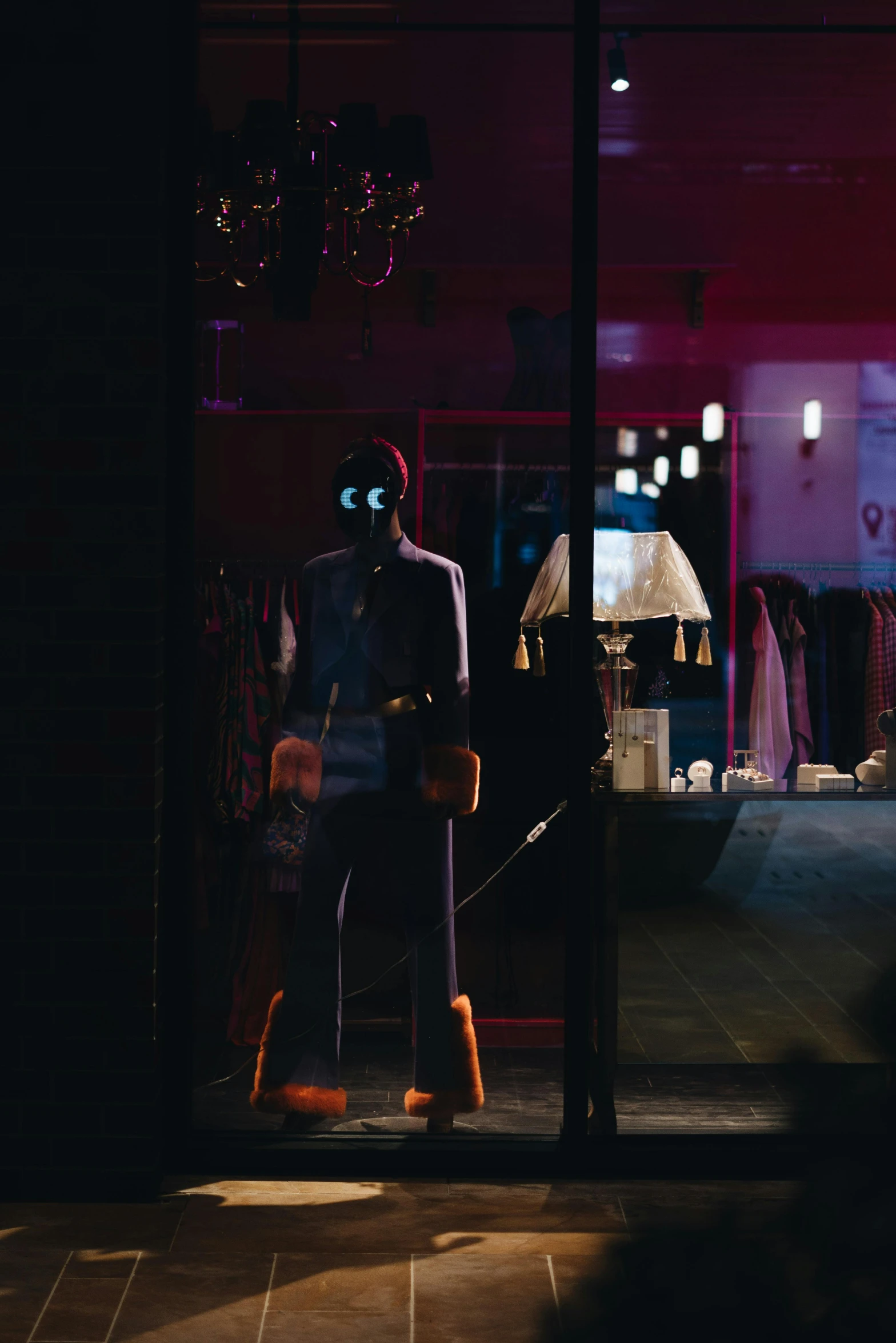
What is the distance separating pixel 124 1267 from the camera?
2525 mm

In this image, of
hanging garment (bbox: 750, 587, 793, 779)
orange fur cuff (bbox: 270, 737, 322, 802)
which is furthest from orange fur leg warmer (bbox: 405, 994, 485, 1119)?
hanging garment (bbox: 750, 587, 793, 779)

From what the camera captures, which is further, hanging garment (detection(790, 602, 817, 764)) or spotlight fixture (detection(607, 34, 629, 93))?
hanging garment (detection(790, 602, 817, 764))

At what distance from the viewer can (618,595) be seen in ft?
10.4

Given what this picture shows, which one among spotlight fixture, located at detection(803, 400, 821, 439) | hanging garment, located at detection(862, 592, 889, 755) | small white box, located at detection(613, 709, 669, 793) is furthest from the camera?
spotlight fixture, located at detection(803, 400, 821, 439)

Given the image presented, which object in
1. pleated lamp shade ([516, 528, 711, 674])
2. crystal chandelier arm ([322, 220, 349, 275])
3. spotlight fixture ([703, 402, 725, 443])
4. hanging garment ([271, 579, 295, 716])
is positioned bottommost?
hanging garment ([271, 579, 295, 716])

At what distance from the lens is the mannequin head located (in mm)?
3047

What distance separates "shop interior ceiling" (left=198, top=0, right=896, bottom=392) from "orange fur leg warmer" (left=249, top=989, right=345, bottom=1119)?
1.83 m

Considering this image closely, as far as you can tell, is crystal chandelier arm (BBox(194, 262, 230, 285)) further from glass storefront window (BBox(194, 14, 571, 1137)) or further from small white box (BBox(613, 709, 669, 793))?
A: small white box (BBox(613, 709, 669, 793))

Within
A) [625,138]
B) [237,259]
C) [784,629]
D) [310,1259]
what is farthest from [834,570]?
[310,1259]

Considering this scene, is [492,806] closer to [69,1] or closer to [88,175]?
[88,175]

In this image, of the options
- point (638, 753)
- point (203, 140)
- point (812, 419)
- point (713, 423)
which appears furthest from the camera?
point (812, 419)

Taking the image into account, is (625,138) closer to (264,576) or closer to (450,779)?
(264,576)

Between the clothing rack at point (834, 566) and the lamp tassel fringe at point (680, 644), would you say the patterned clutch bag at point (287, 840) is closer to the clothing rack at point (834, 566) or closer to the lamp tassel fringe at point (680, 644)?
the lamp tassel fringe at point (680, 644)

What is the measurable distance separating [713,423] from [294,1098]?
214cm
